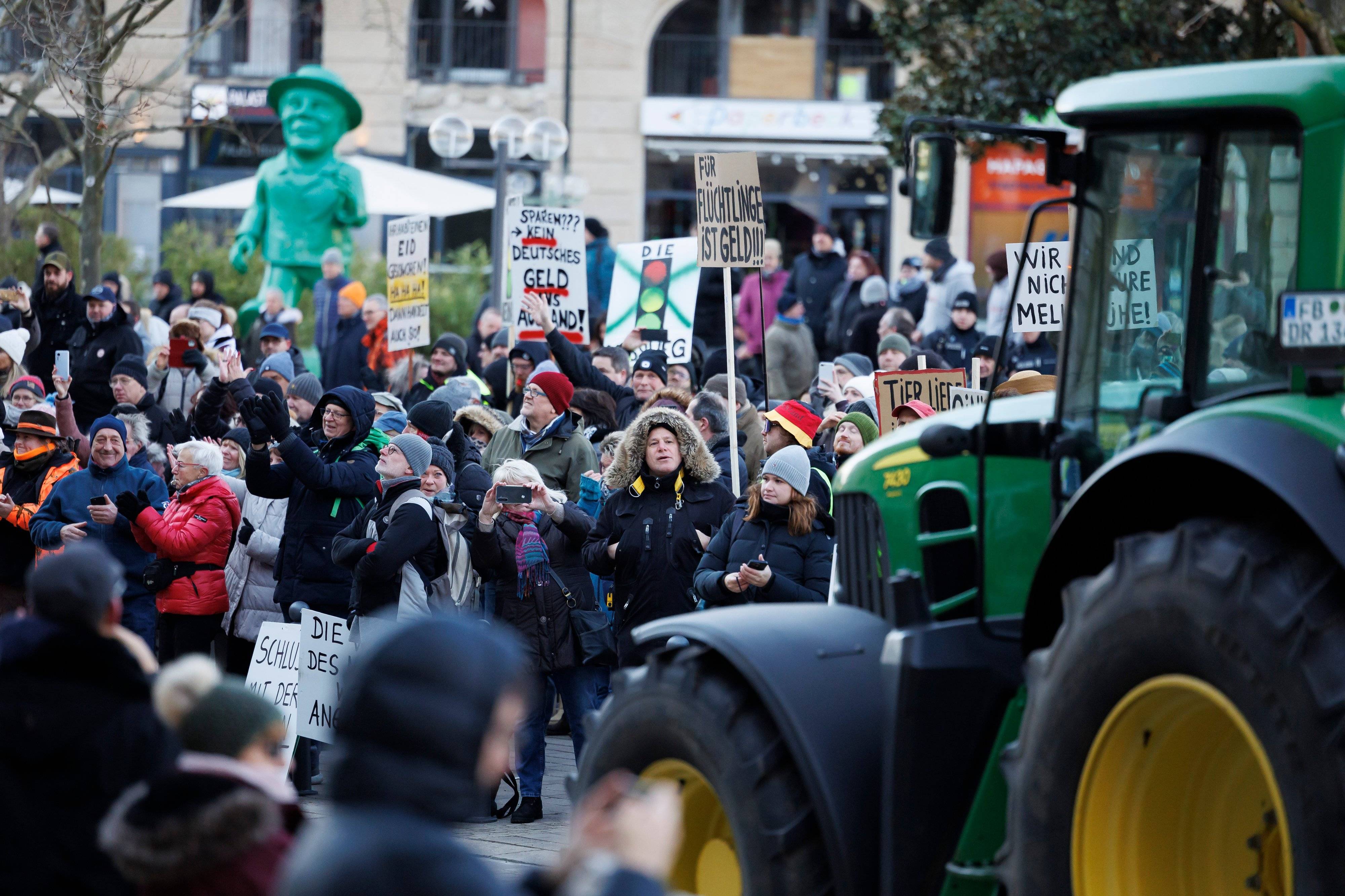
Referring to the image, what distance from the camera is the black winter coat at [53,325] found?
50.7ft

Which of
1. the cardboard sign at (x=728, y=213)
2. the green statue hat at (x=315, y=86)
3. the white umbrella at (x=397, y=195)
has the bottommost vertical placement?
the cardboard sign at (x=728, y=213)

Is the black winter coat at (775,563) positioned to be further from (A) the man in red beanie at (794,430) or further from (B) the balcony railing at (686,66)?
(B) the balcony railing at (686,66)

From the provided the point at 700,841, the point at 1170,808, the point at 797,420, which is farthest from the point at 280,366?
Answer: the point at 1170,808

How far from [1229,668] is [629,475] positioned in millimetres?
5526

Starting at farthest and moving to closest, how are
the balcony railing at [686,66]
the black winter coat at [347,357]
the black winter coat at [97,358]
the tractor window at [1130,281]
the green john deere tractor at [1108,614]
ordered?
the balcony railing at [686,66] → the black winter coat at [347,357] → the black winter coat at [97,358] → the tractor window at [1130,281] → the green john deere tractor at [1108,614]

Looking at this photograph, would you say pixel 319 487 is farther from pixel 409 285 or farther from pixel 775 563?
pixel 409 285

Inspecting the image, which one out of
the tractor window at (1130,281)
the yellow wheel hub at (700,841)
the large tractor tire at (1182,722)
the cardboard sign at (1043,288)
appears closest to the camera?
the large tractor tire at (1182,722)

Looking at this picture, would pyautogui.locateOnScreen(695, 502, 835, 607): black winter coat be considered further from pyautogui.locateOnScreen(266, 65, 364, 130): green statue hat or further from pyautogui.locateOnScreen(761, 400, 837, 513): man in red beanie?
pyautogui.locateOnScreen(266, 65, 364, 130): green statue hat

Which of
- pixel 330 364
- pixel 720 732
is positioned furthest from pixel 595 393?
pixel 720 732

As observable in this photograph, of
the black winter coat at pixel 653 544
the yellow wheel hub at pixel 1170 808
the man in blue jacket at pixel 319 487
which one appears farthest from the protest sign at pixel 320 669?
the yellow wheel hub at pixel 1170 808

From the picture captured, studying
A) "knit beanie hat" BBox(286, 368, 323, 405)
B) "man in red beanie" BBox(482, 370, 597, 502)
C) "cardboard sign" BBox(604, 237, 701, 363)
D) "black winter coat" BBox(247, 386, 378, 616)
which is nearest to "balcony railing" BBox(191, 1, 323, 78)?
"cardboard sign" BBox(604, 237, 701, 363)

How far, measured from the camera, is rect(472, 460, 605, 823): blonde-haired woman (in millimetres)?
8750

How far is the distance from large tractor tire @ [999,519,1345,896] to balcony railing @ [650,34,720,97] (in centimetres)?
3157

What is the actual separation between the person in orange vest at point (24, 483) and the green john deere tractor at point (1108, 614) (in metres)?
5.98
